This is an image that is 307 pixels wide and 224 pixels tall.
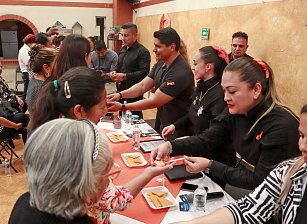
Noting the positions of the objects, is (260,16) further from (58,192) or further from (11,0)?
(11,0)

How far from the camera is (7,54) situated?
28.4 ft

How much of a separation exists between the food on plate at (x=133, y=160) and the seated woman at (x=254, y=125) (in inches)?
19.9

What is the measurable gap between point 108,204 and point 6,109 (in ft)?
10.9

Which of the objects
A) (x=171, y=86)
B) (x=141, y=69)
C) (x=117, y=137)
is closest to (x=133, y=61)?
(x=141, y=69)

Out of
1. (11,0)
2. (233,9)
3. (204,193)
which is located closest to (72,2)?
(11,0)

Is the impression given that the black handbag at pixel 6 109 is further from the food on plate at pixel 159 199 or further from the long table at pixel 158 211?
the food on plate at pixel 159 199

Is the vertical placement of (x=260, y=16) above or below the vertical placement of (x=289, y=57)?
above

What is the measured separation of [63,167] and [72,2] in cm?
878

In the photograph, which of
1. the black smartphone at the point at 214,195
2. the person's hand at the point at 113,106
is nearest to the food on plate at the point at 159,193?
the black smartphone at the point at 214,195

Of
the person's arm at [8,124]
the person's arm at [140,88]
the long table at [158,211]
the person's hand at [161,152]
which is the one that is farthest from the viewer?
the person's arm at [8,124]

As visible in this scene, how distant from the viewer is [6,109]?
412cm

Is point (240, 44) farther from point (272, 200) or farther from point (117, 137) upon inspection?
point (272, 200)

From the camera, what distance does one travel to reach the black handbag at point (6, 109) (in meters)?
4.03

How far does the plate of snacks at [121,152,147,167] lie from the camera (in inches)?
88.5
